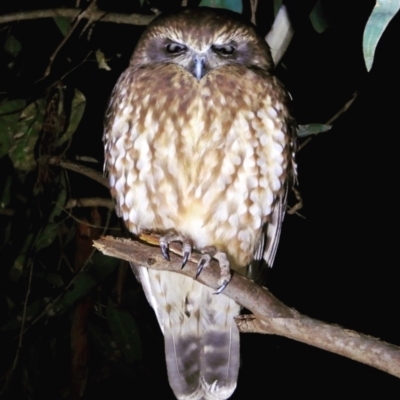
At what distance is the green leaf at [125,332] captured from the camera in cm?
312

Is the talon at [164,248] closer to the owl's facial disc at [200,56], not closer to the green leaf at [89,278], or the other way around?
the owl's facial disc at [200,56]

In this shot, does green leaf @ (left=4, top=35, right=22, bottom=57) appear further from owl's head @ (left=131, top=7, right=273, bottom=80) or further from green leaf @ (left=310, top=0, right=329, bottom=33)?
green leaf @ (left=310, top=0, right=329, bottom=33)

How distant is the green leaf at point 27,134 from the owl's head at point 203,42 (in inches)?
24.6

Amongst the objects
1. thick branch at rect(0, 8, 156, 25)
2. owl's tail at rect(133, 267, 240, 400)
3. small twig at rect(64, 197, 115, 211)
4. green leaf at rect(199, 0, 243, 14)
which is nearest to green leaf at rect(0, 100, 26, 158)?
thick branch at rect(0, 8, 156, 25)

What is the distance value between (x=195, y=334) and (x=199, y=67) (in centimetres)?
94

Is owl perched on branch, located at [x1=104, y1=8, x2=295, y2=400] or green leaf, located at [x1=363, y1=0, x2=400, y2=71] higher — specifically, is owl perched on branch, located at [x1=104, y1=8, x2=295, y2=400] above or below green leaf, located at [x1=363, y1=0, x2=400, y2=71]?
below

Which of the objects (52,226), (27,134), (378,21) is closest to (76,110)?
(27,134)

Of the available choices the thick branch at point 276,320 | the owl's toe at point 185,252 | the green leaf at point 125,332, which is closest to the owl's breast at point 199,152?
the owl's toe at point 185,252

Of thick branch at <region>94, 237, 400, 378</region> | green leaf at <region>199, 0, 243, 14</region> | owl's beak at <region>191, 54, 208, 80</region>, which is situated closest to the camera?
thick branch at <region>94, 237, 400, 378</region>

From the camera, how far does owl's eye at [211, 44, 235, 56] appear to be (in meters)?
2.31

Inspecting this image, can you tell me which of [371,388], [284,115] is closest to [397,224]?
[371,388]

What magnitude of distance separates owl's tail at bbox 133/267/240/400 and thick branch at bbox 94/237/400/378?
0.60 m

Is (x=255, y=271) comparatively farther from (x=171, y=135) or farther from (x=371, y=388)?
(x=371, y=388)

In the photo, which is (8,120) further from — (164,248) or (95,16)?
(164,248)
